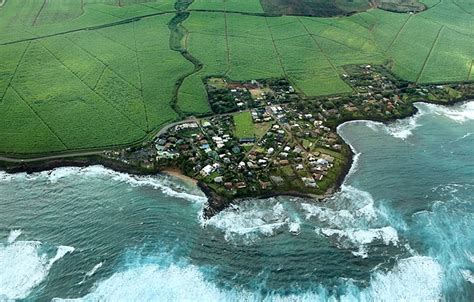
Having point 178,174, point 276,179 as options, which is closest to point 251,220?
point 276,179

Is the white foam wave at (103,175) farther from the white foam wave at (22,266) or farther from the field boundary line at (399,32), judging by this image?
the field boundary line at (399,32)

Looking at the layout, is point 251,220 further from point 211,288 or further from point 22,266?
point 22,266

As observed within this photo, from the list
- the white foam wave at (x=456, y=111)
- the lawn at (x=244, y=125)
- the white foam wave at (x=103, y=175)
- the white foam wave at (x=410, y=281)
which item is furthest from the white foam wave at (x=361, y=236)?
the white foam wave at (x=456, y=111)

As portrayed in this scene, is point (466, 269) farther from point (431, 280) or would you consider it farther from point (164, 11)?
point (164, 11)

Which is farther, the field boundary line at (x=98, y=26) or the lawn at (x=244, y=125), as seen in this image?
the field boundary line at (x=98, y=26)

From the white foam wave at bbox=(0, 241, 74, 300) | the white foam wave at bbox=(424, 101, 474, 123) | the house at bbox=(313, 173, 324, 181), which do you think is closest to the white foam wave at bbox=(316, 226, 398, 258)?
the house at bbox=(313, 173, 324, 181)

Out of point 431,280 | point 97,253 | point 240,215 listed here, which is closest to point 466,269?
point 431,280
